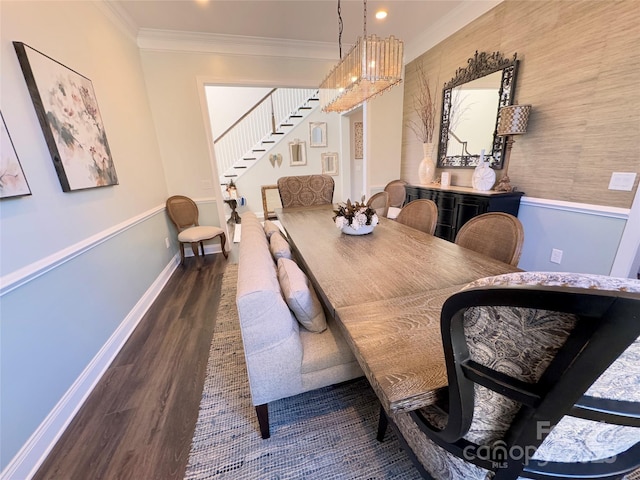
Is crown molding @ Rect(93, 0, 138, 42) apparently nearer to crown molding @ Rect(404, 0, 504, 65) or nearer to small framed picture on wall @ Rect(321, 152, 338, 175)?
crown molding @ Rect(404, 0, 504, 65)

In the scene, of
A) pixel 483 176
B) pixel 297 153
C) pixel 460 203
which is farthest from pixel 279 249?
pixel 297 153

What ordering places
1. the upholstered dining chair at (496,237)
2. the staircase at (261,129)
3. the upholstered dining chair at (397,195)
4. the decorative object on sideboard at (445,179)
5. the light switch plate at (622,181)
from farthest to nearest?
1. the staircase at (261,129)
2. the upholstered dining chair at (397,195)
3. the decorative object on sideboard at (445,179)
4. the light switch plate at (622,181)
5. the upholstered dining chair at (496,237)

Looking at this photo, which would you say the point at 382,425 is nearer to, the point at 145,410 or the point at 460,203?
the point at 145,410

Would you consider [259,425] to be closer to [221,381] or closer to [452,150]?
[221,381]

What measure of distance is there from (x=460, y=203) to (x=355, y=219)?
5.44ft

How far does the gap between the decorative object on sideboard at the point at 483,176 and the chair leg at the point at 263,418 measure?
2.88m

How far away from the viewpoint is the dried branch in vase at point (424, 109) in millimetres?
3580

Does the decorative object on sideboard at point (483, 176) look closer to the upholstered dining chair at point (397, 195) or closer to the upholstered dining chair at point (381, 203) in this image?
the upholstered dining chair at point (397, 195)

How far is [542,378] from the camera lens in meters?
0.47

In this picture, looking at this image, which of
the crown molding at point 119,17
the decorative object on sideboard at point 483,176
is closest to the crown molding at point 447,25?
the decorative object on sideboard at point 483,176

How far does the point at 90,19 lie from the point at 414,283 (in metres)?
3.25

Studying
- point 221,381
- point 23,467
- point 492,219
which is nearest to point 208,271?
point 221,381

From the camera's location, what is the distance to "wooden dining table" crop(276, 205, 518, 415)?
0.68 metres

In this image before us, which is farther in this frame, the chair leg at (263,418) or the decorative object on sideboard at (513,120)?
the decorative object on sideboard at (513,120)
